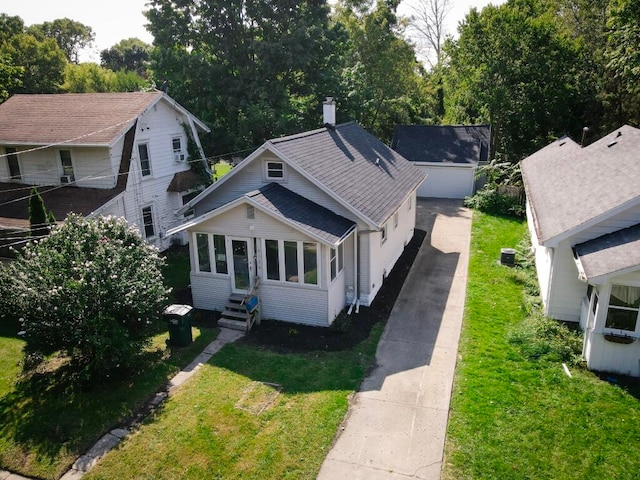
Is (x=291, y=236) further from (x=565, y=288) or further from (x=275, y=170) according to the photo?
(x=565, y=288)

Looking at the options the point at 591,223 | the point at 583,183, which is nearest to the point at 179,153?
the point at 583,183

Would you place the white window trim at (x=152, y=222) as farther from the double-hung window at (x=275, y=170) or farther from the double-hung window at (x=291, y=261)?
the double-hung window at (x=291, y=261)

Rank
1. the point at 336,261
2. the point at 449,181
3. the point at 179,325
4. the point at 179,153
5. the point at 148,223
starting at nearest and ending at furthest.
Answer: the point at 179,325, the point at 336,261, the point at 148,223, the point at 179,153, the point at 449,181

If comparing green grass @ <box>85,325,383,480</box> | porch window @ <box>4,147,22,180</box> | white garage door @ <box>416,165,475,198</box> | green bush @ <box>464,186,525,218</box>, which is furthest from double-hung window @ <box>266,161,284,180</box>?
white garage door @ <box>416,165,475,198</box>

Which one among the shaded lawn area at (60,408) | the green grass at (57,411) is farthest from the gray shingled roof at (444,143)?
the green grass at (57,411)

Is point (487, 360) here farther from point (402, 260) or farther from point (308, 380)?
point (402, 260)
